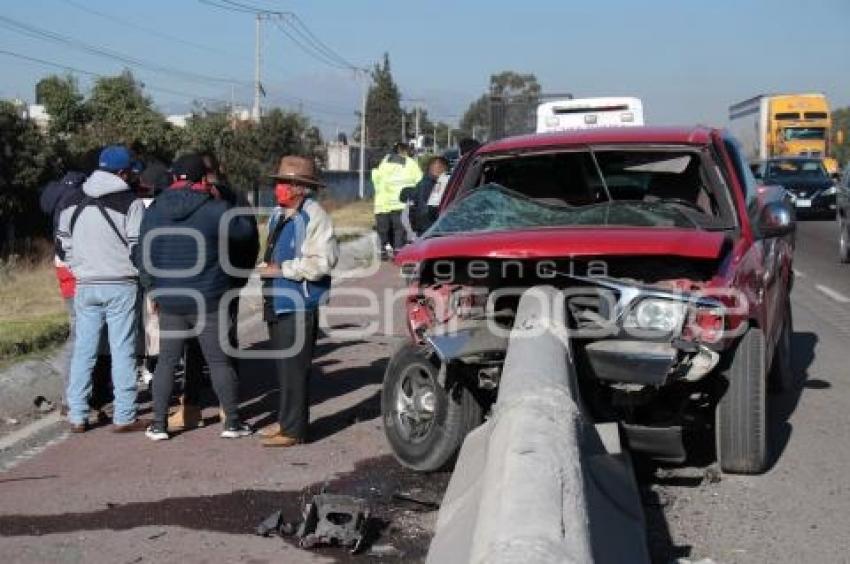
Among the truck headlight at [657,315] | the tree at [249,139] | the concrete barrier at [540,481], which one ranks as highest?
the tree at [249,139]

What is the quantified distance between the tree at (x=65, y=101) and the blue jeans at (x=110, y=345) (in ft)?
93.7

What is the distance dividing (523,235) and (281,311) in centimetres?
184

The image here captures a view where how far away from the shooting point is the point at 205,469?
636 cm

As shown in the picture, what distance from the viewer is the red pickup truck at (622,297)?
555 centimetres

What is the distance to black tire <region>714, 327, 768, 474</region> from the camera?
5.75 metres

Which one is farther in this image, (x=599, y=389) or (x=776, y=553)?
(x=599, y=389)

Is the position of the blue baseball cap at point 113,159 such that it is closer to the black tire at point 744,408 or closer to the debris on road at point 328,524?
the debris on road at point 328,524

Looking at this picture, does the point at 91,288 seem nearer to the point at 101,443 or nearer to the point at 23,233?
the point at 101,443

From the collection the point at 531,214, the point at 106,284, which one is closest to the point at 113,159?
the point at 106,284

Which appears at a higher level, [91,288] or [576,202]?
[576,202]

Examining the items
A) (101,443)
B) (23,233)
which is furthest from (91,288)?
(23,233)

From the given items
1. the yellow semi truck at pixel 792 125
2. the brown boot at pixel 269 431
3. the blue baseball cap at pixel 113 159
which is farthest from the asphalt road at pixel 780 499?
the yellow semi truck at pixel 792 125

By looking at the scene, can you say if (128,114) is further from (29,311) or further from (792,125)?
(792,125)

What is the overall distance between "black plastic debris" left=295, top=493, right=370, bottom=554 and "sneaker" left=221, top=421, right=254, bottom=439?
6.73 ft
